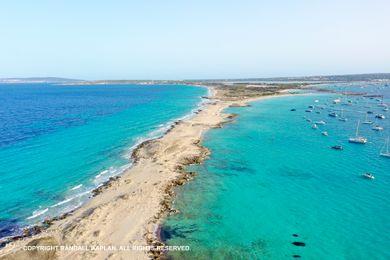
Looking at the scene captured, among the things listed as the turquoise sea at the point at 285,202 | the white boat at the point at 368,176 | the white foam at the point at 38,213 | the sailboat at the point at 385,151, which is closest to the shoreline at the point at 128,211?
the turquoise sea at the point at 285,202

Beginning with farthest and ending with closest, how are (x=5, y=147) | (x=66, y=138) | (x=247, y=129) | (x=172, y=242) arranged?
(x=247, y=129) < (x=66, y=138) < (x=5, y=147) < (x=172, y=242)

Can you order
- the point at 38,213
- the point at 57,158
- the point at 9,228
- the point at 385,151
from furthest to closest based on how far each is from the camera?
the point at 385,151
the point at 57,158
the point at 38,213
the point at 9,228

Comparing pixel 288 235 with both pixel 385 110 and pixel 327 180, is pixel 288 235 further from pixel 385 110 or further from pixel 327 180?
pixel 385 110

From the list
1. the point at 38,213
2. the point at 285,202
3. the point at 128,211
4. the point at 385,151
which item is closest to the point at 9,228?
the point at 38,213

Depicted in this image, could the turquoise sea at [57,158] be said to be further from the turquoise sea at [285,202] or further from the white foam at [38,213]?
the turquoise sea at [285,202]

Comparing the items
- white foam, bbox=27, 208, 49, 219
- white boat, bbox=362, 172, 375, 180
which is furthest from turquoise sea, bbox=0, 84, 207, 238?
white boat, bbox=362, 172, 375, 180

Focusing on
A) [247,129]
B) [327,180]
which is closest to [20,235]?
[327,180]

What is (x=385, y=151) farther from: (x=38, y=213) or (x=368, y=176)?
(x=38, y=213)
